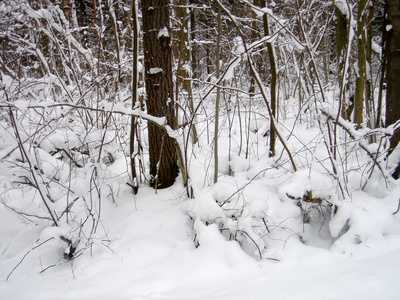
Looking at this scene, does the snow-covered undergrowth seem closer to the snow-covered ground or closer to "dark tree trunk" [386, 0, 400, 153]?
the snow-covered ground

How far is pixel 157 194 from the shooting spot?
2.15 meters

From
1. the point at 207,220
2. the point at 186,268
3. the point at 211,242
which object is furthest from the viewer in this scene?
the point at 207,220

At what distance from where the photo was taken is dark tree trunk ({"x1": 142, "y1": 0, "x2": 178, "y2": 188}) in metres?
1.99

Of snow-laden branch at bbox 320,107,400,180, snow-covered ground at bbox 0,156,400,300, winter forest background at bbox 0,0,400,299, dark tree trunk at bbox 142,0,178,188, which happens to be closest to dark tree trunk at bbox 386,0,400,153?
winter forest background at bbox 0,0,400,299

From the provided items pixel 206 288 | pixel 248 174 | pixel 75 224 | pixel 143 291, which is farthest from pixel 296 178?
pixel 75 224

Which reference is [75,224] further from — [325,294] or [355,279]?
[355,279]

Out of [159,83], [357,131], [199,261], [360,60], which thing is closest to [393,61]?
[360,60]

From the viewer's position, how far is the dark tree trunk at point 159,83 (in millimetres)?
1986

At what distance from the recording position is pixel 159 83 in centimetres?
208

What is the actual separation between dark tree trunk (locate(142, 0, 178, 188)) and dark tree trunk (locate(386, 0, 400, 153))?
1799mm

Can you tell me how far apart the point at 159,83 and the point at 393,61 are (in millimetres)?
1923

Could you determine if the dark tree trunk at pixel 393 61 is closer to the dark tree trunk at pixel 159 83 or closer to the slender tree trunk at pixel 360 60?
the slender tree trunk at pixel 360 60

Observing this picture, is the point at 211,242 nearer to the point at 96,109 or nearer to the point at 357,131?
the point at 96,109

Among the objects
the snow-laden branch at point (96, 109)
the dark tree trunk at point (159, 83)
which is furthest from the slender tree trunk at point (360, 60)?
the snow-laden branch at point (96, 109)
